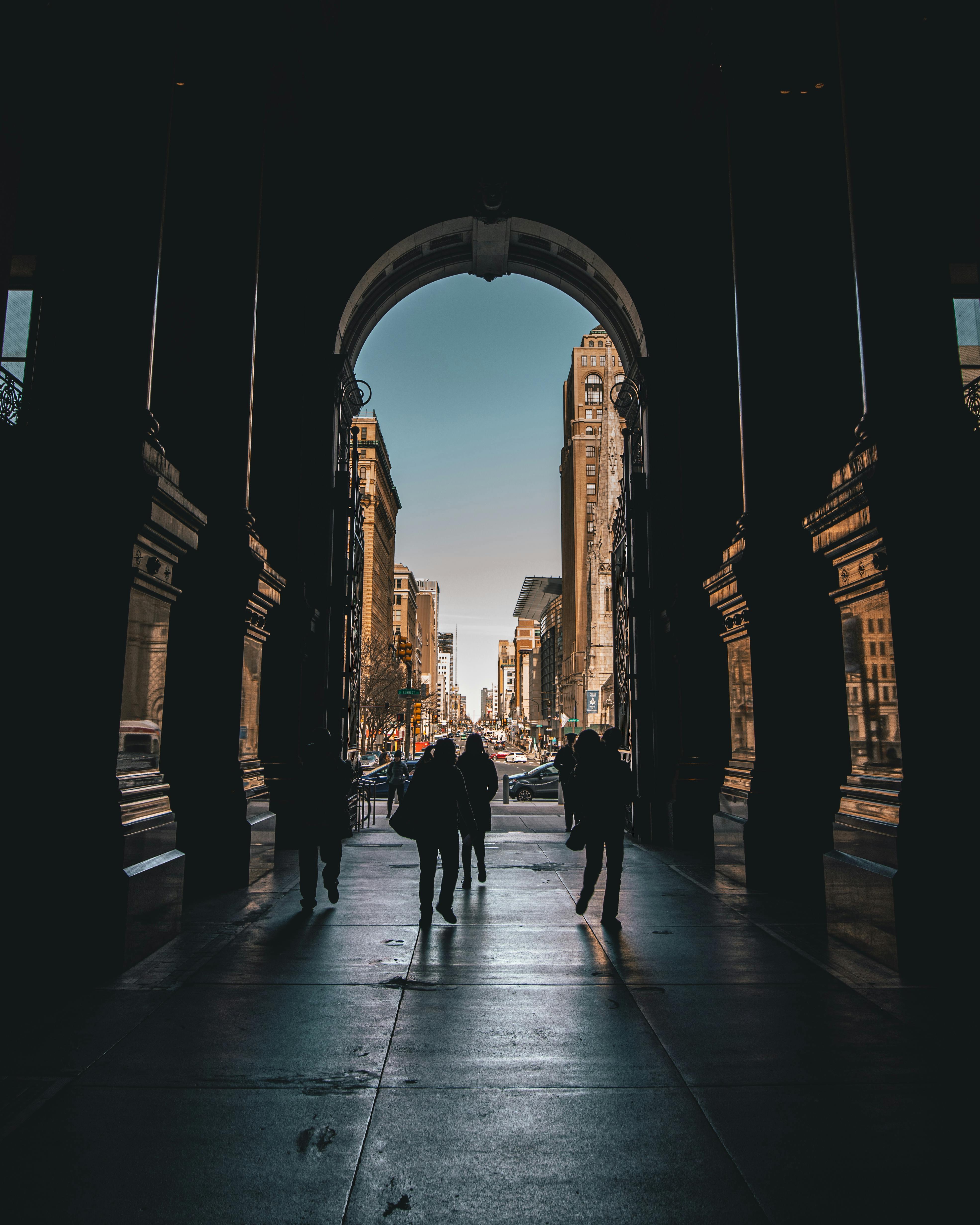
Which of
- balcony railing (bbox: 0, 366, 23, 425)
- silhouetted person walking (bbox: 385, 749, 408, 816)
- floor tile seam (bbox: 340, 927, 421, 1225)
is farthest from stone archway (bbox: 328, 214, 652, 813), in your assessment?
floor tile seam (bbox: 340, 927, 421, 1225)

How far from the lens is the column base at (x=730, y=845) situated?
33.6ft

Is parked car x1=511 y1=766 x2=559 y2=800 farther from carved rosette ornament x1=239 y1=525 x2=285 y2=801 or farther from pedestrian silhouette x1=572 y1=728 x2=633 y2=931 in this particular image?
pedestrian silhouette x1=572 y1=728 x2=633 y2=931

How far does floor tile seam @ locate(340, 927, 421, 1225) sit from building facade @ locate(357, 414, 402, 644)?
67434mm

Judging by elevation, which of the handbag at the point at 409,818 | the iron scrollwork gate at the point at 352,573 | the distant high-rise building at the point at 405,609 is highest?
the distant high-rise building at the point at 405,609

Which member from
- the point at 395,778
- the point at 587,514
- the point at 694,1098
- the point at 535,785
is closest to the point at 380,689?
the point at 535,785

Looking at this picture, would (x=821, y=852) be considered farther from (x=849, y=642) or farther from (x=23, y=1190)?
(x=23, y=1190)

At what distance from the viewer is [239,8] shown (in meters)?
11.7

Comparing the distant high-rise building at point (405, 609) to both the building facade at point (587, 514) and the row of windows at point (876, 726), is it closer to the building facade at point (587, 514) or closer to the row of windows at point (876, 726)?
the building facade at point (587, 514)

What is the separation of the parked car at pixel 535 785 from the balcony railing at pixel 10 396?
92.5ft

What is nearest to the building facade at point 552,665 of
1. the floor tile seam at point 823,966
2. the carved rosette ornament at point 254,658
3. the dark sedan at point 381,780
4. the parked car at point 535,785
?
the parked car at point 535,785

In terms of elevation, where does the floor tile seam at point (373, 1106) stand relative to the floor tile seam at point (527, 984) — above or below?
above

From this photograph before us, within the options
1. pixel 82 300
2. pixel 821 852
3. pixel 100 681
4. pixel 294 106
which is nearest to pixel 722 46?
pixel 294 106

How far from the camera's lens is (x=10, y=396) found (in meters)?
10.3

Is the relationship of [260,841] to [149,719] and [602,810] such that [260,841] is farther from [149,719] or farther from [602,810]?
[602,810]
